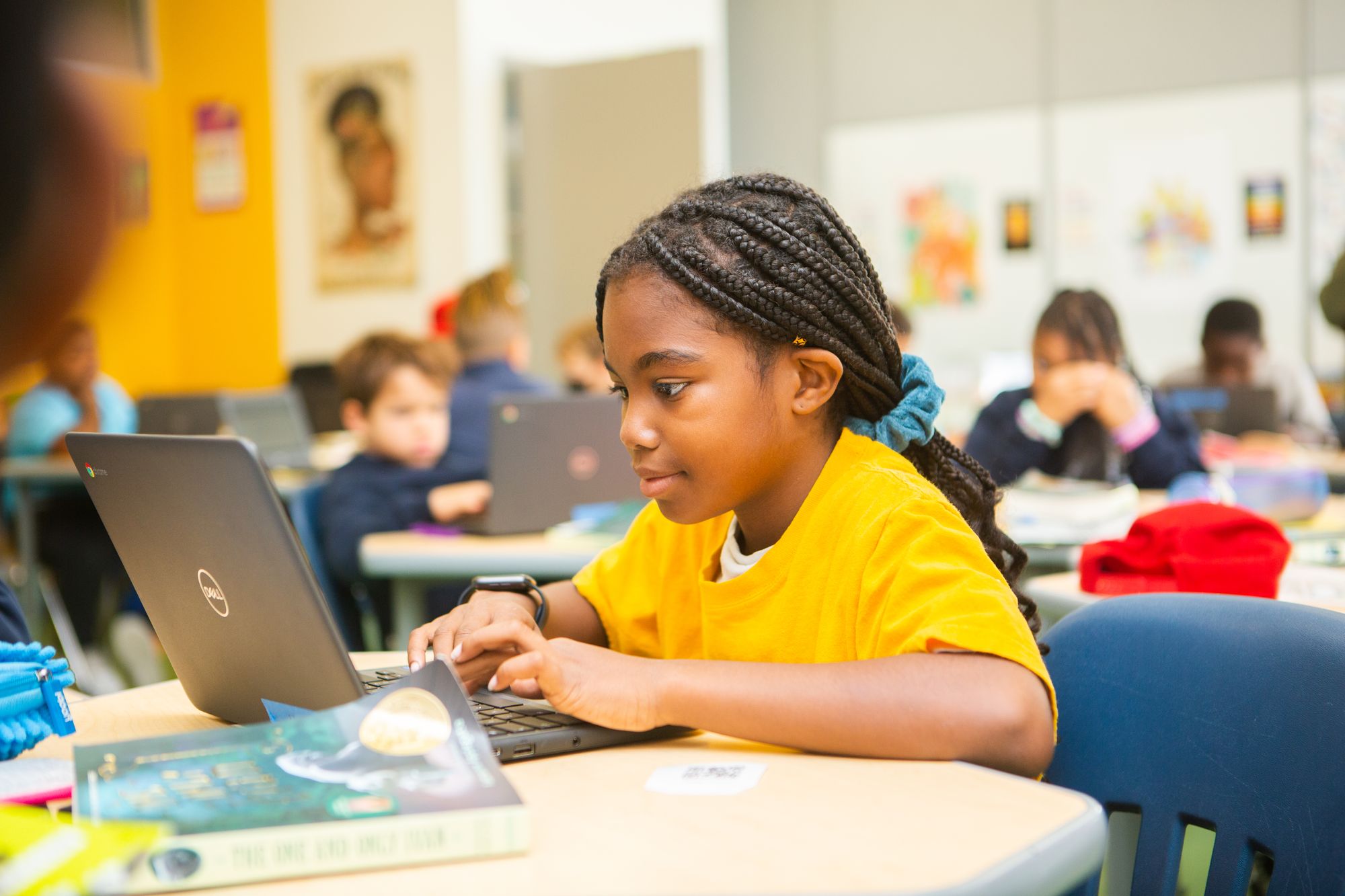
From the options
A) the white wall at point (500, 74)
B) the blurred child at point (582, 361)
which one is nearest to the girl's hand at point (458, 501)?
the blurred child at point (582, 361)

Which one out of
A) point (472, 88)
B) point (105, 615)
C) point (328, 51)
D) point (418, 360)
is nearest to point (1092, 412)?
point (418, 360)

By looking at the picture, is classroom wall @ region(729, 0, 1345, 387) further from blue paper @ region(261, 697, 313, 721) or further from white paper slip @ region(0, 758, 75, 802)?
white paper slip @ region(0, 758, 75, 802)

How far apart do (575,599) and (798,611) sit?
318 mm

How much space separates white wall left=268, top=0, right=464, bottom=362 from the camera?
5.86 meters

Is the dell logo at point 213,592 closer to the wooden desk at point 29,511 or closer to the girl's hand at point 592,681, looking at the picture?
the girl's hand at point 592,681

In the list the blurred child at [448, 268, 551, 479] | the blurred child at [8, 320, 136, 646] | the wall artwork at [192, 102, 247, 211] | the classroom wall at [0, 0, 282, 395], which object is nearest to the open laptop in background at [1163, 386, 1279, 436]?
the blurred child at [448, 268, 551, 479]

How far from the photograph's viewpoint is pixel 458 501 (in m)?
2.54

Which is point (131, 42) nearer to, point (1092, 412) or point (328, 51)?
point (1092, 412)

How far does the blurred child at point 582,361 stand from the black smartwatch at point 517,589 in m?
3.24

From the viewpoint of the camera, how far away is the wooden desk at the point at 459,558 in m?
2.24

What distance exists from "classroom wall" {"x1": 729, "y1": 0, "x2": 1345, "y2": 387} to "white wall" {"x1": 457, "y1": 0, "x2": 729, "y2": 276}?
15.7 inches

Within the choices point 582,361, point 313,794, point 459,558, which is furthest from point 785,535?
point 582,361

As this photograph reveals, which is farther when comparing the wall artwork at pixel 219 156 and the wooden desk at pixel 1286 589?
the wall artwork at pixel 219 156

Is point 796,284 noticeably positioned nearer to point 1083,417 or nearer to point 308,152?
point 1083,417
